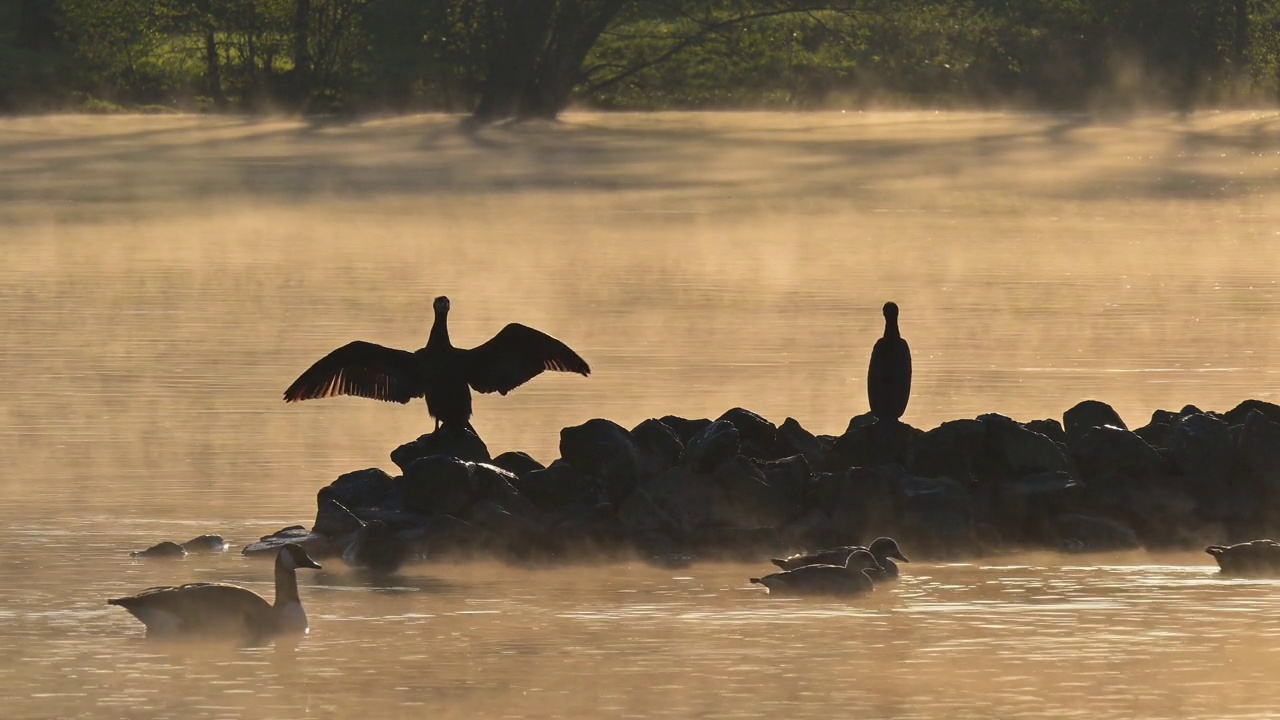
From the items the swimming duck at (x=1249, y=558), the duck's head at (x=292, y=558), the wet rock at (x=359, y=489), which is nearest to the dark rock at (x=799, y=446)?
the wet rock at (x=359, y=489)

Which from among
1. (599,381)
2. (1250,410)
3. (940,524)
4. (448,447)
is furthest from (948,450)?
(599,381)

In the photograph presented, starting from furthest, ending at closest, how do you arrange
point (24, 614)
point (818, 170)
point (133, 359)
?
point (818, 170)
point (133, 359)
point (24, 614)

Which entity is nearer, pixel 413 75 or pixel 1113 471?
pixel 1113 471

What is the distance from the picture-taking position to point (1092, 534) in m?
14.6

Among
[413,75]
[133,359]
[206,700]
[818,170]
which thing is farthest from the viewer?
[413,75]

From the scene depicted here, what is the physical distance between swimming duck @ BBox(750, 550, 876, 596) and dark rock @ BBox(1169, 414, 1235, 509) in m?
3.01

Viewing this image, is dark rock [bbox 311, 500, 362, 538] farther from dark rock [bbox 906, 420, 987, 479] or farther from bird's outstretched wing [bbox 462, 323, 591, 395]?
dark rock [bbox 906, 420, 987, 479]

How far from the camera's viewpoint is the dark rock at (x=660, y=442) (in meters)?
15.2

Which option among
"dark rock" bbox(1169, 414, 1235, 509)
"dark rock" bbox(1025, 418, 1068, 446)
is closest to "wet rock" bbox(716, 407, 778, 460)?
"dark rock" bbox(1025, 418, 1068, 446)

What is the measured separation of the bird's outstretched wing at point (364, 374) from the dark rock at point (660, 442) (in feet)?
4.39

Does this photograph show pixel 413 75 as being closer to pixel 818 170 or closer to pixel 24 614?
pixel 818 170

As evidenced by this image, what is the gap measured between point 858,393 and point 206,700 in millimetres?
9668

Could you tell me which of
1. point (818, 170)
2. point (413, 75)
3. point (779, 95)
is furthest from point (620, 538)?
point (779, 95)

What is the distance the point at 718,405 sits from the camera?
62.4ft
